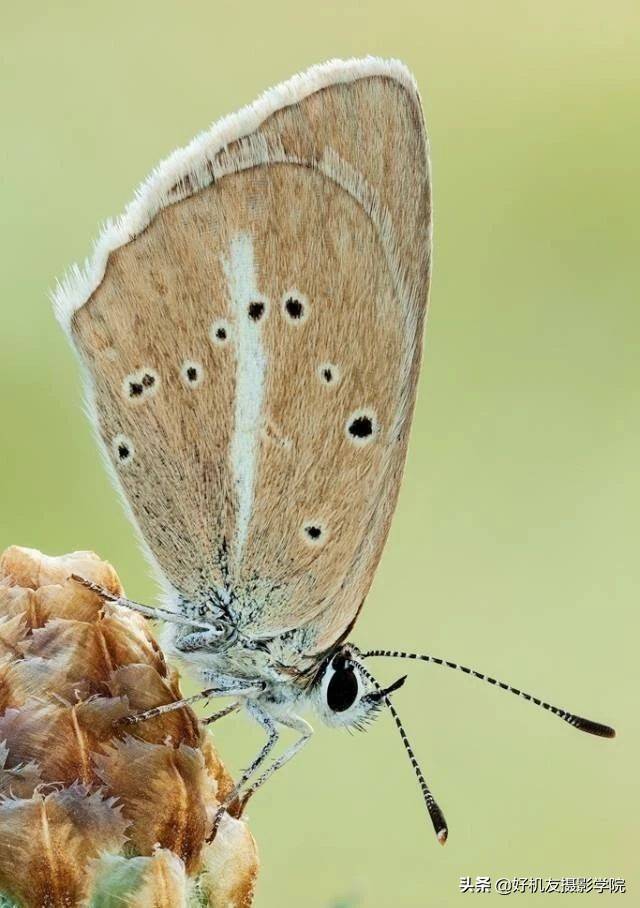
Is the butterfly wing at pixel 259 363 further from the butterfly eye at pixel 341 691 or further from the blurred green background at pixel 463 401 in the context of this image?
the blurred green background at pixel 463 401

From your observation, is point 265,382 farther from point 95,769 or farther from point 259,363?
point 95,769

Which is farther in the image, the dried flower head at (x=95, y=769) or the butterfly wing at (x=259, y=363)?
the butterfly wing at (x=259, y=363)

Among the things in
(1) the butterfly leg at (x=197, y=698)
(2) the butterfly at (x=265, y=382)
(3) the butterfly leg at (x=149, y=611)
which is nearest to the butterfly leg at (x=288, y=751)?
(2) the butterfly at (x=265, y=382)

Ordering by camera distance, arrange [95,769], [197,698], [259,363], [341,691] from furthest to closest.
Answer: [259,363] < [341,691] < [197,698] < [95,769]

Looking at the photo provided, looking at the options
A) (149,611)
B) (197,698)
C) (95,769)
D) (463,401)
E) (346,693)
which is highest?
(463,401)

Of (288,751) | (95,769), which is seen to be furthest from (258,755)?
(95,769)

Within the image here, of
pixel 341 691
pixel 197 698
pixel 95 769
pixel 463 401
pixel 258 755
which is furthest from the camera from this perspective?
pixel 463 401

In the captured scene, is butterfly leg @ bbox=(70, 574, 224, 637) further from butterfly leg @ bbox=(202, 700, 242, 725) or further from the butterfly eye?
the butterfly eye
